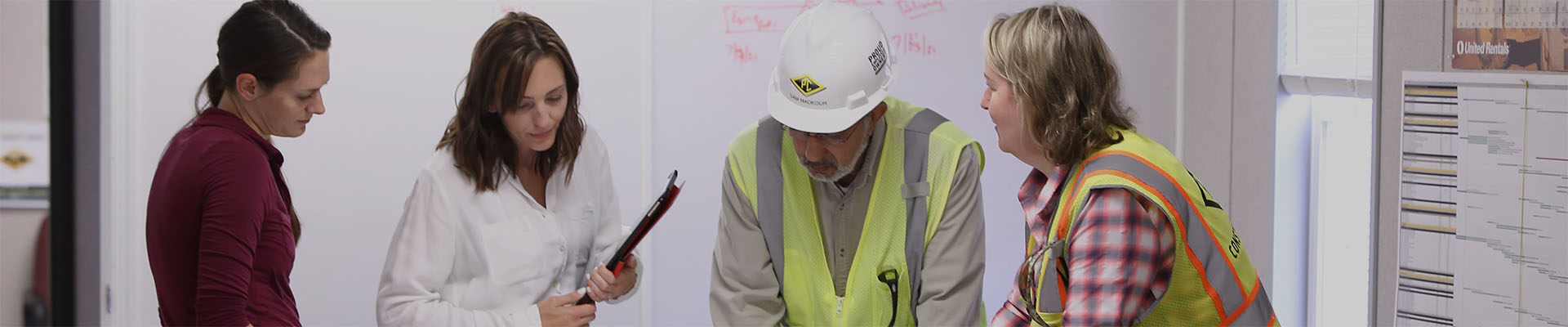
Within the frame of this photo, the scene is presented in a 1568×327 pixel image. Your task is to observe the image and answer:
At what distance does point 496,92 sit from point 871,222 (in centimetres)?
69

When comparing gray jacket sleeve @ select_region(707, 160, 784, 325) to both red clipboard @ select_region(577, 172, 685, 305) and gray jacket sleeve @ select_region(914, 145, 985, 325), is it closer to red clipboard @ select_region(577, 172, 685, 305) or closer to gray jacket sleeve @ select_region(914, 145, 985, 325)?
red clipboard @ select_region(577, 172, 685, 305)

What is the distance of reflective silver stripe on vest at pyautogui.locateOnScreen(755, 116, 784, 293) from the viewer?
204cm

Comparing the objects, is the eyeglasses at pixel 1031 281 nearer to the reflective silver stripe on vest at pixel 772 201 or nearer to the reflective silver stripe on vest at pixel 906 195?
the reflective silver stripe on vest at pixel 906 195

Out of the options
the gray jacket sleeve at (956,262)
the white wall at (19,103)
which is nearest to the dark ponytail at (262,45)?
the white wall at (19,103)

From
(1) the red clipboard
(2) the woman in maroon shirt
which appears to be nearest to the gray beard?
(1) the red clipboard

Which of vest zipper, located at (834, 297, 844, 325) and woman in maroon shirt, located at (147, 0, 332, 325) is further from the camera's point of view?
vest zipper, located at (834, 297, 844, 325)

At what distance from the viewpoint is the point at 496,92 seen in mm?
1993

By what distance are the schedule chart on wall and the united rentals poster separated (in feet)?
0.08

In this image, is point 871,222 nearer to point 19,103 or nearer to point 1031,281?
point 1031,281

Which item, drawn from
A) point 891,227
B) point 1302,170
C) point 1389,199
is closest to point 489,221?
point 891,227

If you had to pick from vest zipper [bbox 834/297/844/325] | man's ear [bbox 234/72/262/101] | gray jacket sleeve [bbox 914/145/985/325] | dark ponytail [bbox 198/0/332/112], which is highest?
dark ponytail [bbox 198/0/332/112]

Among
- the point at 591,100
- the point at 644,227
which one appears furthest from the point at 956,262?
the point at 591,100

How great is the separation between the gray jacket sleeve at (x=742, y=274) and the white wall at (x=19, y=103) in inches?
42.4

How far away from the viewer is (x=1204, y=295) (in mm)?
1472
